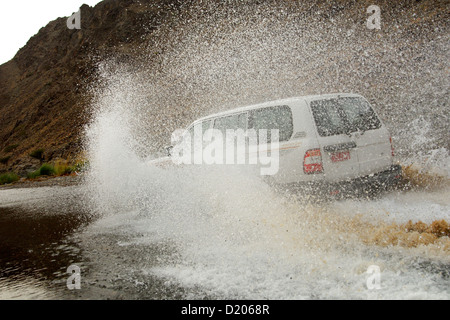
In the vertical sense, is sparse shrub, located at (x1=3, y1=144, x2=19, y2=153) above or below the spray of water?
above

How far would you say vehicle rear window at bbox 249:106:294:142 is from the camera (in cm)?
546

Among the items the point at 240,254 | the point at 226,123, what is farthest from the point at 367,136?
the point at 240,254

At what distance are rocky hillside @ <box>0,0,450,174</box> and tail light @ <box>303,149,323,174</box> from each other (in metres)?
7.16

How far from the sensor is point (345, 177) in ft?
16.9

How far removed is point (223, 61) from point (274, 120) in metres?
39.6

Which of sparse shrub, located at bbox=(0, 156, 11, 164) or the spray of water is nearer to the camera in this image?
the spray of water

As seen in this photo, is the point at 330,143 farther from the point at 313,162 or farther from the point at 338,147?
the point at 313,162

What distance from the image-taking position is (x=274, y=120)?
572 centimetres

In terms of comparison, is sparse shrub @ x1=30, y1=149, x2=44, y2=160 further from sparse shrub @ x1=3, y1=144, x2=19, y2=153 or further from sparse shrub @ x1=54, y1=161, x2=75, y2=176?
sparse shrub @ x1=54, y1=161, x2=75, y2=176

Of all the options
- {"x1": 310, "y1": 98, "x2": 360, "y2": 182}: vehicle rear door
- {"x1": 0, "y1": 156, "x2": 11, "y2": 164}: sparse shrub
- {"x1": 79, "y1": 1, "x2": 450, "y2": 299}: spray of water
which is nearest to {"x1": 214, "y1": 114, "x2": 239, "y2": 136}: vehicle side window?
{"x1": 79, "y1": 1, "x2": 450, "y2": 299}: spray of water

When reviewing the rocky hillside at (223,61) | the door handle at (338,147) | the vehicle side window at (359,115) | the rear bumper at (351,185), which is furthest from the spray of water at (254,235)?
the rocky hillside at (223,61)

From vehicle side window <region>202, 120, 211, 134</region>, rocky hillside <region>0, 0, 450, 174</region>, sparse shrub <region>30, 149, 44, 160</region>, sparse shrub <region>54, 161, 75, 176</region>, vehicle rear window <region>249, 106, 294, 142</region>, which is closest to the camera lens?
vehicle rear window <region>249, 106, 294, 142</region>

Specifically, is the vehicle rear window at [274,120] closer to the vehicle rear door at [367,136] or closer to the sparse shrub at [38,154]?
the vehicle rear door at [367,136]
